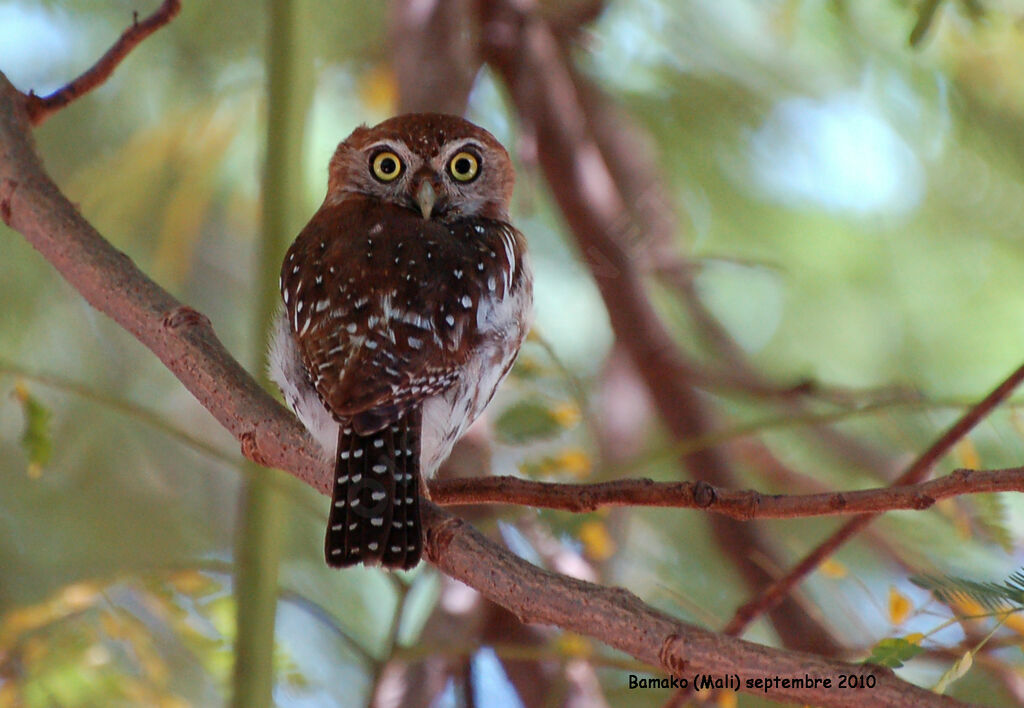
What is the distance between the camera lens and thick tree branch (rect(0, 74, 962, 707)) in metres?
1.40

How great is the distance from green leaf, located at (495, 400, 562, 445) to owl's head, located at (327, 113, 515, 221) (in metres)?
0.53

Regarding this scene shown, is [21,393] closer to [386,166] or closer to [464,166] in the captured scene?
[386,166]

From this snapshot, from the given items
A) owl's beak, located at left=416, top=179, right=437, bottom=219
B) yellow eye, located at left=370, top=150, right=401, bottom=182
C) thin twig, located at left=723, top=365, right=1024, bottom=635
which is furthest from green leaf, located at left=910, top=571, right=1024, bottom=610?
yellow eye, located at left=370, top=150, right=401, bottom=182

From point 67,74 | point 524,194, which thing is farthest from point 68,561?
point 524,194

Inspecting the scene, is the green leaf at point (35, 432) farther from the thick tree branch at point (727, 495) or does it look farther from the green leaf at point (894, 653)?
the green leaf at point (894, 653)

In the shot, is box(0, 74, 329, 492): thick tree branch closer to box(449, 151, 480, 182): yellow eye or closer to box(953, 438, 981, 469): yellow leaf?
box(449, 151, 480, 182): yellow eye

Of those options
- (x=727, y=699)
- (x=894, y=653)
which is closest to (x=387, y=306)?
(x=727, y=699)

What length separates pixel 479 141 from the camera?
2.92 metres

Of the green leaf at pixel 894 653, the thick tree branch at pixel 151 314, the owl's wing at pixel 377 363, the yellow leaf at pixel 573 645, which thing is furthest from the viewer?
the yellow leaf at pixel 573 645

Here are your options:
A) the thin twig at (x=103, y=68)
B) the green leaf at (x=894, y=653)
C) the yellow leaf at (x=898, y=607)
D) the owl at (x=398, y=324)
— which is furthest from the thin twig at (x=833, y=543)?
the thin twig at (x=103, y=68)

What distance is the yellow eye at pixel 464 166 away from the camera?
286cm

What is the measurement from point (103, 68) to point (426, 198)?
28.8 inches

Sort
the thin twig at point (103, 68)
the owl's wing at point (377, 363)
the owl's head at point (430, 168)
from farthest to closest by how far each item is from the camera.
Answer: the owl's head at point (430, 168) < the thin twig at point (103, 68) < the owl's wing at point (377, 363)

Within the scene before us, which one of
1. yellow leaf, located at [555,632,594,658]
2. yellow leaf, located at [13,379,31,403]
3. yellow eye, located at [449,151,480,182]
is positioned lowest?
yellow leaf, located at [555,632,594,658]
